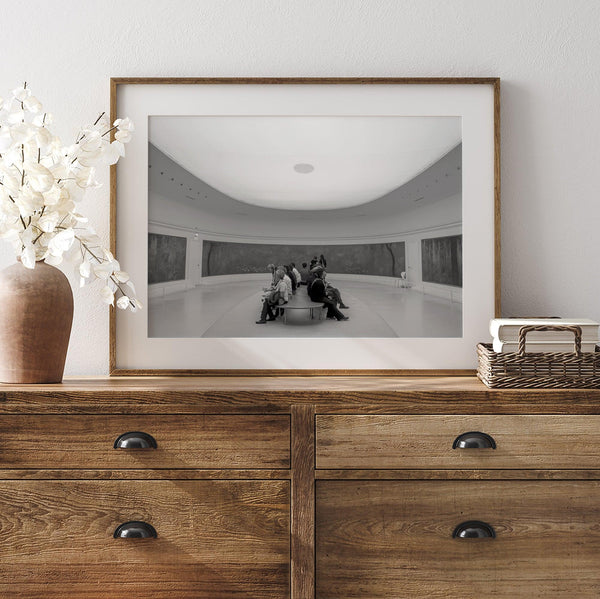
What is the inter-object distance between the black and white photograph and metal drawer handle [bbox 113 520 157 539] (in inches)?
22.8

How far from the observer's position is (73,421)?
132cm

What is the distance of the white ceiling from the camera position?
1651 millimetres

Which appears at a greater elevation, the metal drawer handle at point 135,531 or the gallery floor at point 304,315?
the gallery floor at point 304,315

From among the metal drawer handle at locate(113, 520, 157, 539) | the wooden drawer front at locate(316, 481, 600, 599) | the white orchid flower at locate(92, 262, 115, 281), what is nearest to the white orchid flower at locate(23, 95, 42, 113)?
the white orchid flower at locate(92, 262, 115, 281)

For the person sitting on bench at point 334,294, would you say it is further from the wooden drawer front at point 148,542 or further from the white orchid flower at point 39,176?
the white orchid flower at point 39,176

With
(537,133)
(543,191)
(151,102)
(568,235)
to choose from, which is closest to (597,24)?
(537,133)

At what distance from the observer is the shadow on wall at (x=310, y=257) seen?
1.65m

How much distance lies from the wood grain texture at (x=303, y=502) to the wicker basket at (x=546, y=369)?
18.3 inches

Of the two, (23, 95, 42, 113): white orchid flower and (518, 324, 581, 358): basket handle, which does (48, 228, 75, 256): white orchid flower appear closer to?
(23, 95, 42, 113): white orchid flower

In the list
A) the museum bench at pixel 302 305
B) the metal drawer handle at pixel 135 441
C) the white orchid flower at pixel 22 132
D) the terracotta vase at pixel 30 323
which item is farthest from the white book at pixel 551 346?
the white orchid flower at pixel 22 132

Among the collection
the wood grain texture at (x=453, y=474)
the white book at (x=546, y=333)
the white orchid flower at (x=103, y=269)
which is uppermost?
the white orchid flower at (x=103, y=269)

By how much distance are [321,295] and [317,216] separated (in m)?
0.23

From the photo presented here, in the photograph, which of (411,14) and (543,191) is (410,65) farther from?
(543,191)

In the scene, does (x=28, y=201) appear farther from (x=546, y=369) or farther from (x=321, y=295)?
(x=546, y=369)
